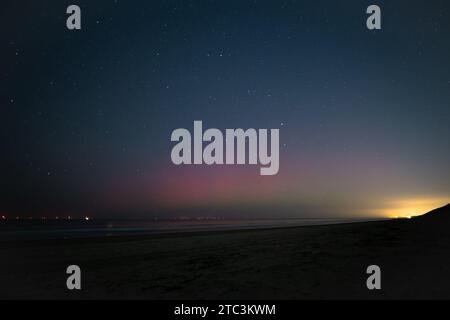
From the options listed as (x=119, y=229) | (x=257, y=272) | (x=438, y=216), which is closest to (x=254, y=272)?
(x=257, y=272)

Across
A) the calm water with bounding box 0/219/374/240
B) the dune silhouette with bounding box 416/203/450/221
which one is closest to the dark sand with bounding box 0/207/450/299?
the dune silhouette with bounding box 416/203/450/221

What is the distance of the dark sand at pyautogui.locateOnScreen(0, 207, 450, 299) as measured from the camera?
8.78 m

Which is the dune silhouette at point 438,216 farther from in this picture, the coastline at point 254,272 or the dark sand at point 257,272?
the coastline at point 254,272

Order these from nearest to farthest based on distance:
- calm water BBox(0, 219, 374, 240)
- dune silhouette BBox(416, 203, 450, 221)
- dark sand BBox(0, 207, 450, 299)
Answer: dark sand BBox(0, 207, 450, 299) → dune silhouette BBox(416, 203, 450, 221) → calm water BBox(0, 219, 374, 240)

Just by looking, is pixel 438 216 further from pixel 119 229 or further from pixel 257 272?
pixel 119 229

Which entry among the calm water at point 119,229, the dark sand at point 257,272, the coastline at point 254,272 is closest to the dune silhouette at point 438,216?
the dark sand at point 257,272

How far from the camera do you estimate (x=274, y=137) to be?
16672mm

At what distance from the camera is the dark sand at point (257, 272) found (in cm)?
878

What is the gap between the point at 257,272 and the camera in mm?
10633

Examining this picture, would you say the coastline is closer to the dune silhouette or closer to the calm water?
the dune silhouette
